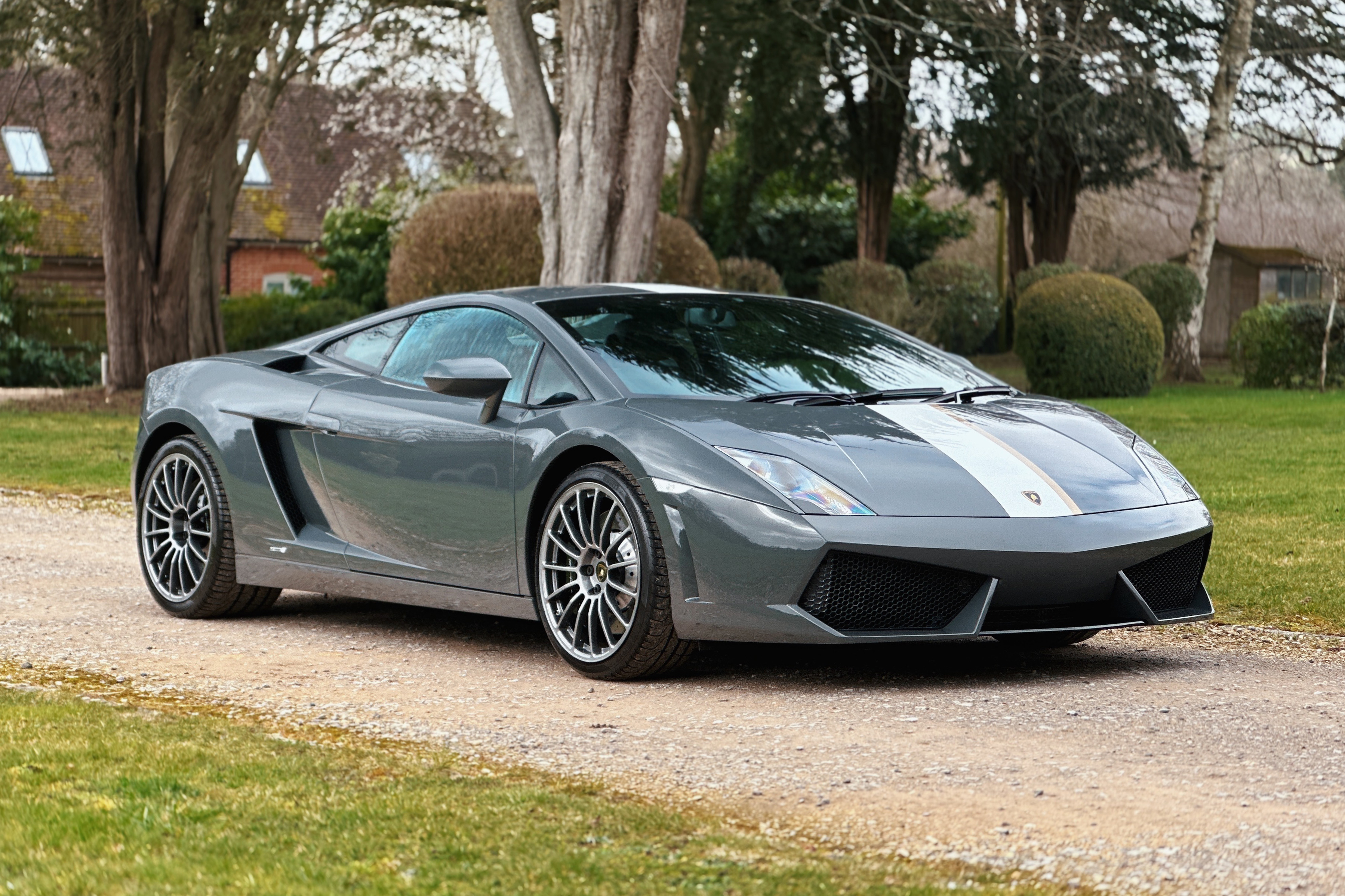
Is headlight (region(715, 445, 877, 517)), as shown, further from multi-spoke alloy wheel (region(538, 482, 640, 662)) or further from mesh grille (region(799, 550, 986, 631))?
multi-spoke alloy wheel (region(538, 482, 640, 662))

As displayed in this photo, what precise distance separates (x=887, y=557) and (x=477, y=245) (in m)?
18.9

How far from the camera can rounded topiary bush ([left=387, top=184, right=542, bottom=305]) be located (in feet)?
77.4

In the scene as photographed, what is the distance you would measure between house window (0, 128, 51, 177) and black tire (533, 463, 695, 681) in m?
36.2

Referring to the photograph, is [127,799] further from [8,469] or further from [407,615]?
[8,469]

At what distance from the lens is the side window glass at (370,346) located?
7.14 metres

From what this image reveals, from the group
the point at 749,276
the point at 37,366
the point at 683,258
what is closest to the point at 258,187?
the point at 37,366

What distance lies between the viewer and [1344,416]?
18078 mm

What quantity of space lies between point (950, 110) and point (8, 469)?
62.8 ft

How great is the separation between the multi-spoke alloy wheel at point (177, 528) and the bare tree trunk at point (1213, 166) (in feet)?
67.7

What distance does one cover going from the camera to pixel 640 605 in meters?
5.66

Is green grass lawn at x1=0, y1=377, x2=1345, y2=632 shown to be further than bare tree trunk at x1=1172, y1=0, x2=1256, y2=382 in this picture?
No

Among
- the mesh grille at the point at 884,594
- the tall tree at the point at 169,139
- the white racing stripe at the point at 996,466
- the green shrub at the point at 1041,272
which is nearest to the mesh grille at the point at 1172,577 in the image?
the white racing stripe at the point at 996,466

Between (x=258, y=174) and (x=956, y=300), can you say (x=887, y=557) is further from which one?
(x=258, y=174)

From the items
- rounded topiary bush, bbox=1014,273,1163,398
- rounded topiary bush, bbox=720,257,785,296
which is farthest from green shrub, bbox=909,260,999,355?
rounded topiary bush, bbox=1014,273,1163,398
